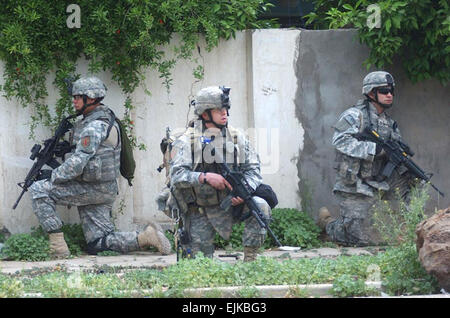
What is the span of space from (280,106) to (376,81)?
1.27 m

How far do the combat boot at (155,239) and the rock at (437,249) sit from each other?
341 centimetres

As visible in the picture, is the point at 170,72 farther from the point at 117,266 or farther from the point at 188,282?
the point at 188,282

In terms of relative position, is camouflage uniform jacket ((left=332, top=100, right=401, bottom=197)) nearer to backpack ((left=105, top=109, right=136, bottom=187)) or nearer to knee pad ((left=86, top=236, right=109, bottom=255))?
backpack ((left=105, top=109, right=136, bottom=187))

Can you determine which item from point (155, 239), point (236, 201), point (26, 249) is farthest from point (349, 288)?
point (26, 249)

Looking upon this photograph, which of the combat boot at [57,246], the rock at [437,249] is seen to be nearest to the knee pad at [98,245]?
the combat boot at [57,246]

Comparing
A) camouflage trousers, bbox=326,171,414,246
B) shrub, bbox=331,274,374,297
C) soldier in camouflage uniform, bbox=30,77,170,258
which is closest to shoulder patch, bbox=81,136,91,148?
soldier in camouflage uniform, bbox=30,77,170,258

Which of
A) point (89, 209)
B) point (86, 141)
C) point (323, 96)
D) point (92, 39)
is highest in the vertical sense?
point (92, 39)

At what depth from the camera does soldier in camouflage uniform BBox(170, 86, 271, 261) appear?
26.2 feet

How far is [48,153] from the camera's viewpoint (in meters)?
9.70

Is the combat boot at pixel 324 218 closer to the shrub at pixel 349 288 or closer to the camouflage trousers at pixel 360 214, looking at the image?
the camouflage trousers at pixel 360 214

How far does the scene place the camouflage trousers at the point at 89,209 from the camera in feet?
30.8

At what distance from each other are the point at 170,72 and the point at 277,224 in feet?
7.09

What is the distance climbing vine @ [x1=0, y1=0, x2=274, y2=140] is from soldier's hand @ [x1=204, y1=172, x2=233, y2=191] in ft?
8.95

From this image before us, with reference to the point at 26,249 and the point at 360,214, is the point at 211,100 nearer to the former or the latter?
the point at 26,249
